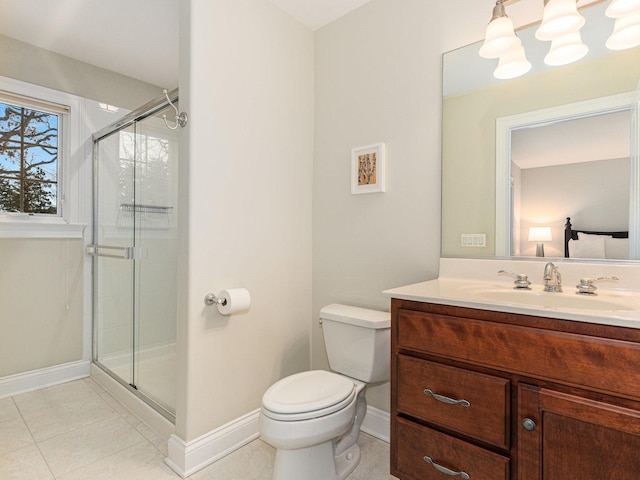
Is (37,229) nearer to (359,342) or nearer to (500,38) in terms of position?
(359,342)

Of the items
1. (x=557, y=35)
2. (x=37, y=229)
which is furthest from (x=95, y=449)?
(x=557, y=35)

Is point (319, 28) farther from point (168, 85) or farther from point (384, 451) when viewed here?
point (384, 451)

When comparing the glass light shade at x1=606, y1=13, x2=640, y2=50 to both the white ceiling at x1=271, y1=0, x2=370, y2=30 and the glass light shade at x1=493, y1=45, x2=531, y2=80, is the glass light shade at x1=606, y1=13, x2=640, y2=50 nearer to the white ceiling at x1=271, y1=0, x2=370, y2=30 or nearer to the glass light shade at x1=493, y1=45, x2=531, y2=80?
the glass light shade at x1=493, y1=45, x2=531, y2=80

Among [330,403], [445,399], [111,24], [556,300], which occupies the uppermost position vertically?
[111,24]

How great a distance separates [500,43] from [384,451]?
2.00 meters

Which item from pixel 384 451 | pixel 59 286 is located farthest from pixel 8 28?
pixel 384 451

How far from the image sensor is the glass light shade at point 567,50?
1.33m

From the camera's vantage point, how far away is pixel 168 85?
2.99 m

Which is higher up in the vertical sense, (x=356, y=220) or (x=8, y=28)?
(x=8, y=28)

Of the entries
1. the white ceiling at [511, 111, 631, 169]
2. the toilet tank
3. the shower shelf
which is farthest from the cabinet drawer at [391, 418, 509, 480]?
the shower shelf

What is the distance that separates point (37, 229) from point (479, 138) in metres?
2.90

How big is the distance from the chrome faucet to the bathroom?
48 centimetres

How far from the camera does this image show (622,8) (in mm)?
1231

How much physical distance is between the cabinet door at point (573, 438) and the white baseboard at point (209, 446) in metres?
1.32
